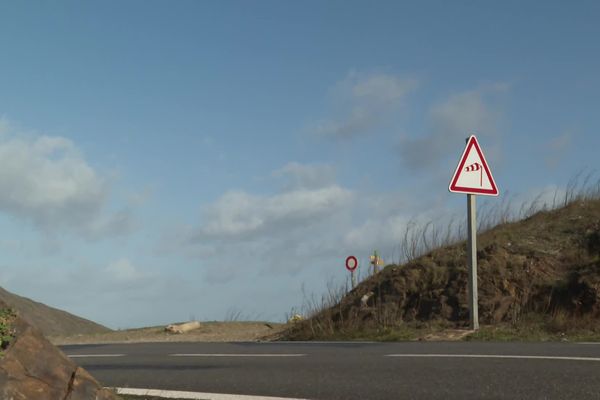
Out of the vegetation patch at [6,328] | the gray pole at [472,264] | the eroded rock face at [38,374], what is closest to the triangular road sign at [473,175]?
the gray pole at [472,264]

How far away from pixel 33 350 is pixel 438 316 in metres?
11.5

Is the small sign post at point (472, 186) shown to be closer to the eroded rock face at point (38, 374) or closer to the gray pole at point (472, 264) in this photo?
the gray pole at point (472, 264)

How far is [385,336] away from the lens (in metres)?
14.1

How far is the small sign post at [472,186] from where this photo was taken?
13633 mm

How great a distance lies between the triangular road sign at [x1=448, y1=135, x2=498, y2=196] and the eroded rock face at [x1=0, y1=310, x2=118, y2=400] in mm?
9757

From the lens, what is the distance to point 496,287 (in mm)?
15359

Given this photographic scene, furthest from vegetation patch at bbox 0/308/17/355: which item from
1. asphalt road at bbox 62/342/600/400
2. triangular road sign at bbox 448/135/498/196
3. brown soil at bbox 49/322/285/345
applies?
brown soil at bbox 49/322/285/345

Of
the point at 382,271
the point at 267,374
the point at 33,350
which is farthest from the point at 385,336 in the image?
the point at 33,350

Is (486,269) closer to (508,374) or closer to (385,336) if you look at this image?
(385,336)

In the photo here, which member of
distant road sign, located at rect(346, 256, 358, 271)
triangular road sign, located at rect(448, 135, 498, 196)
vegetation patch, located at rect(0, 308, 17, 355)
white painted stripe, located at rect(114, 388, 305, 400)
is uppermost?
triangular road sign, located at rect(448, 135, 498, 196)

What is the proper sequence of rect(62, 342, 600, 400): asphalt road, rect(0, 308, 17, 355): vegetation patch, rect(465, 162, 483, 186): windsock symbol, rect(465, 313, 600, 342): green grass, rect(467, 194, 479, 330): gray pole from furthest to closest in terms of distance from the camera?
rect(465, 162, 483, 186): windsock symbol < rect(467, 194, 479, 330): gray pole < rect(465, 313, 600, 342): green grass < rect(62, 342, 600, 400): asphalt road < rect(0, 308, 17, 355): vegetation patch

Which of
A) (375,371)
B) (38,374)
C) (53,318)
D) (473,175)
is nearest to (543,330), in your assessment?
(473,175)

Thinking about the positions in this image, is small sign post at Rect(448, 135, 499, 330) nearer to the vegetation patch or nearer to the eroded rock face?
the eroded rock face

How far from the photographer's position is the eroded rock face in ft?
14.7
